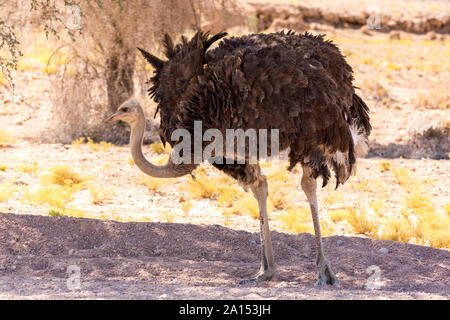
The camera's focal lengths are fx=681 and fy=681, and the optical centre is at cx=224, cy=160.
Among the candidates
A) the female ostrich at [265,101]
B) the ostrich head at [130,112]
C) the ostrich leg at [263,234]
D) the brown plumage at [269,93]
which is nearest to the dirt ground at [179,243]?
the ostrich leg at [263,234]

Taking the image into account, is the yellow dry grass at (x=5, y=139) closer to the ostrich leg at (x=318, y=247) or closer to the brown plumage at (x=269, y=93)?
the brown plumage at (x=269, y=93)

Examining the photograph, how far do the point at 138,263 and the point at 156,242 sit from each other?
725 mm

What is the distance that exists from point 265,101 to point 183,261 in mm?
1942

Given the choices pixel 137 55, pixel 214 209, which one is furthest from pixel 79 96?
pixel 214 209

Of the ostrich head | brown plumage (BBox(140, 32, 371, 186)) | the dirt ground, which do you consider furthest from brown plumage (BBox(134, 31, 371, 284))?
the dirt ground

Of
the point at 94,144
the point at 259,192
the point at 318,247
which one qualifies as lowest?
the point at 318,247

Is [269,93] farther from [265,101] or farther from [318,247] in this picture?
[318,247]

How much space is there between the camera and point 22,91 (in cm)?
1806

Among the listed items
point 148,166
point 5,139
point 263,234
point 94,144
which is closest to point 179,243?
point 263,234

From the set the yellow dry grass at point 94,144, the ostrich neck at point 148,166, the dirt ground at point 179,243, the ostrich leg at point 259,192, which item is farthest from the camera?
the yellow dry grass at point 94,144

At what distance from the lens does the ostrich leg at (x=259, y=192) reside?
5.93m

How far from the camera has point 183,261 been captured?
649 cm

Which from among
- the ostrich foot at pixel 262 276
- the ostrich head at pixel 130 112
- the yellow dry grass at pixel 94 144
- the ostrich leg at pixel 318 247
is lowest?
the ostrich foot at pixel 262 276

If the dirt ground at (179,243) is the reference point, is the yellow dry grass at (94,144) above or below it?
above
